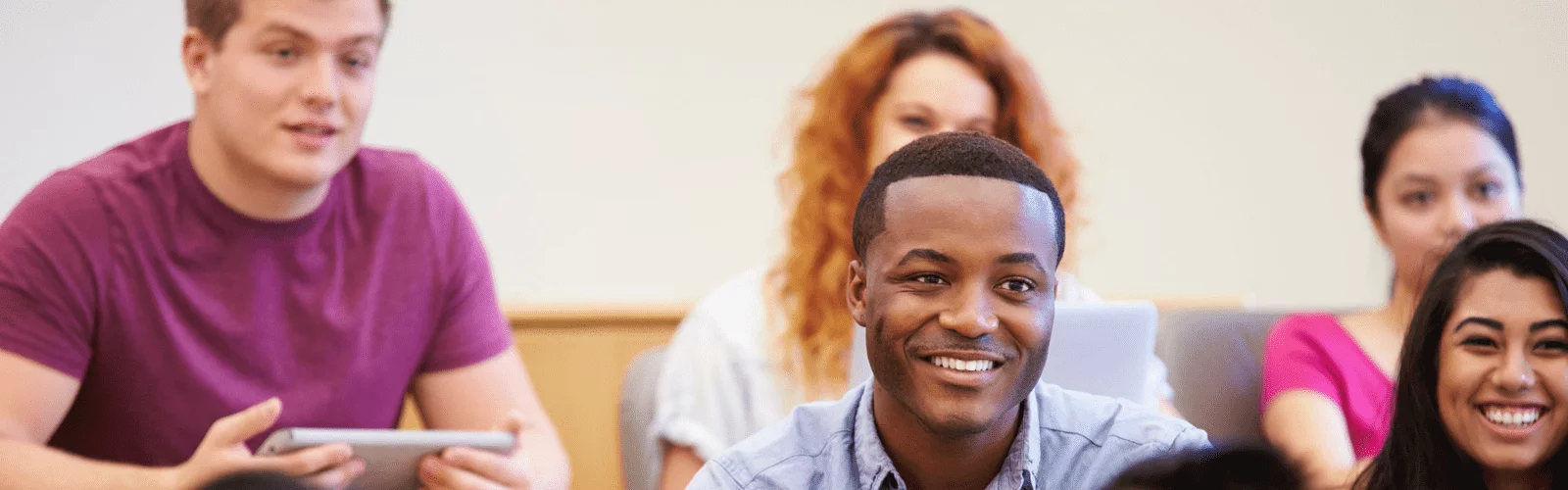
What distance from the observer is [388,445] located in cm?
146

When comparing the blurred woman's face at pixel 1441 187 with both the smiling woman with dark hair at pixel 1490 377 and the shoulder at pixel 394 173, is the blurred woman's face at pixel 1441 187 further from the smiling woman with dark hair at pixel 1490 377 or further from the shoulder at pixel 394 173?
the shoulder at pixel 394 173

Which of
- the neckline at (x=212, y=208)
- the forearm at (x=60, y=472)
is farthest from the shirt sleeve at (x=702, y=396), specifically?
the forearm at (x=60, y=472)

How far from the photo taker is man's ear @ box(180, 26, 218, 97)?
5.70 feet

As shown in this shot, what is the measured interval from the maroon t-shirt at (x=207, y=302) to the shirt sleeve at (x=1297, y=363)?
100 cm

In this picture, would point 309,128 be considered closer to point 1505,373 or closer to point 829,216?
point 829,216

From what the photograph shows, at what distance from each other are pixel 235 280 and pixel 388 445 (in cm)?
40

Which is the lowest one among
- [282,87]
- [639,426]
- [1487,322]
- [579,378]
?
[579,378]

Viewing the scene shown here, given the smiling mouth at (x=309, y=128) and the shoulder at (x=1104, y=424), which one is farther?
the smiling mouth at (x=309, y=128)

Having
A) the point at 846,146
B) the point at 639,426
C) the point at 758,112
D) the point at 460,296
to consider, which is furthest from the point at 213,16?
the point at 758,112

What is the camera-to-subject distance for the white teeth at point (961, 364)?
1.18 m

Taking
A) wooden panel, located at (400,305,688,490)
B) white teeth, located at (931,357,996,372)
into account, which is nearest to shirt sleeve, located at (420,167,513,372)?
wooden panel, located at (400,305,688,490)

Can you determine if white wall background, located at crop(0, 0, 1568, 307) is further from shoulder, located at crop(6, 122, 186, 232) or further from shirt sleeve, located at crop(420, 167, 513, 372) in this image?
shoulder, located at crop(6, 122, 186, 232)

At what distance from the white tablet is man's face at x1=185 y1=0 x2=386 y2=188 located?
0.36m

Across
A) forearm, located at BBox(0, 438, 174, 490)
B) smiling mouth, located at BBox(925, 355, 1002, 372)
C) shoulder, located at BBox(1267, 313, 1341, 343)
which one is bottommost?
forearm, located at BBox(0, 438, 174, 490)
